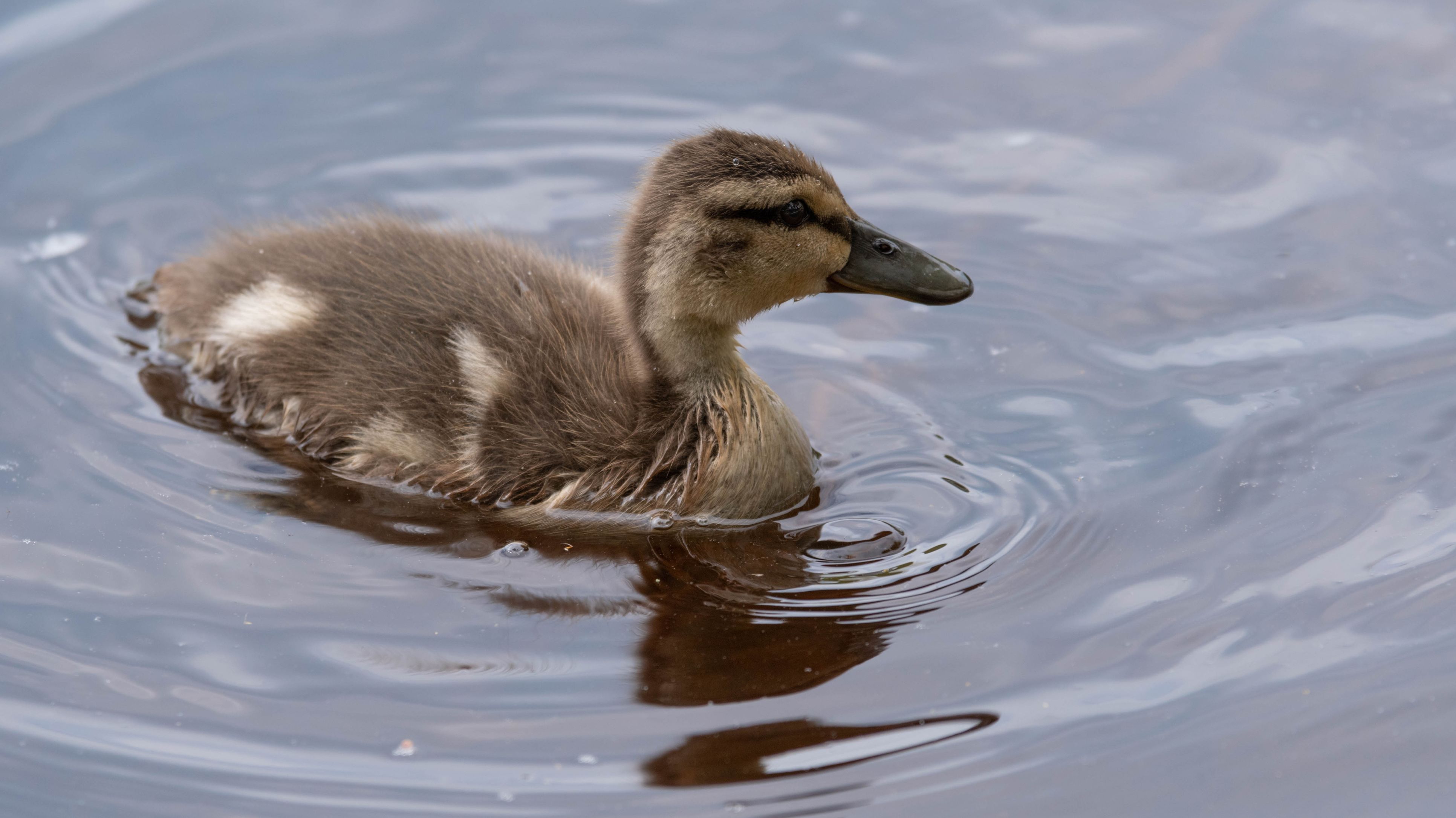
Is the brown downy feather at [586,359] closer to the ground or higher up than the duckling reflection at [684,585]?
higher up

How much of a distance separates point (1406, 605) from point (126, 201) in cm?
499

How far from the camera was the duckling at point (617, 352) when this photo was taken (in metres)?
4.37

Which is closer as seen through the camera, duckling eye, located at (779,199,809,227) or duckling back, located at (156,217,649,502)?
duckling eye, located at (779,199,809,227)

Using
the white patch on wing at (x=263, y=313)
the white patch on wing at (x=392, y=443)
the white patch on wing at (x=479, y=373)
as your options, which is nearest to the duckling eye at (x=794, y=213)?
the white patch on wing at (x=479, y=373)

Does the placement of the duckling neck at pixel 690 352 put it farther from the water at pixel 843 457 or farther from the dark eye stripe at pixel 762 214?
the water at pixel 843 457

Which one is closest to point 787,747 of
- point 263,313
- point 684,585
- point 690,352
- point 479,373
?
point 684,585

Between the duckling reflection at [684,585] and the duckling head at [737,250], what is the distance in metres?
0.56

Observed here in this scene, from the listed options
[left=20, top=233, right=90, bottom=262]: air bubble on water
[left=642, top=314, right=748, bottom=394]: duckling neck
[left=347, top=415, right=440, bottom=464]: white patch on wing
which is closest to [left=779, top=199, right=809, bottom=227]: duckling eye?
[left=642, top=314, right=748, bottom=394]: duckling neck

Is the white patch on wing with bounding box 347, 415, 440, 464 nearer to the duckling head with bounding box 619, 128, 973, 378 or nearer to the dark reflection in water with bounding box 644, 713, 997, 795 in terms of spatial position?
the duckling head with bounding box 619, 128, 973, 378

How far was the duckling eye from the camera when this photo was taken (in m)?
4.37

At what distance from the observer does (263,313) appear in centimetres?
480

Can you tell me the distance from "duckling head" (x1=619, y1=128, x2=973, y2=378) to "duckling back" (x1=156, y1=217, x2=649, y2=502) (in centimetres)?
20

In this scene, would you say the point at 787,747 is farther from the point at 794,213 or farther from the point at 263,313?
the point at 263,313

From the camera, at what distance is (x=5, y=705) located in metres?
3.77
